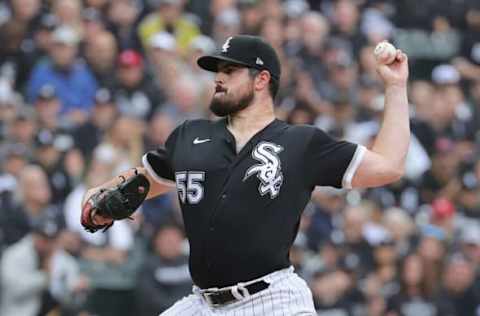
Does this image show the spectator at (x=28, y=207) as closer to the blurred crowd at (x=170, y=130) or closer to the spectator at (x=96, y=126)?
the blurred crowd at (x=170, y=130)

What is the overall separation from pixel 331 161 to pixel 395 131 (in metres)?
0.32

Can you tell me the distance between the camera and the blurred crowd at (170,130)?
908 cm

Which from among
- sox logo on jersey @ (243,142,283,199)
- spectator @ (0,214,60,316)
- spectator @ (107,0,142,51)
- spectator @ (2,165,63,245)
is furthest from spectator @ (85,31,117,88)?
sox logo on jersey @ (243,142,283,199)

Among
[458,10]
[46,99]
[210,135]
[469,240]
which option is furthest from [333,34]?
[210,135]

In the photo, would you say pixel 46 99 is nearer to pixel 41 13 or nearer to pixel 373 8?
pixel 41 13

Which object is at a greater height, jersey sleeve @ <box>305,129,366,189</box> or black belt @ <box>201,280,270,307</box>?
jersey sleeve @ <box>305,129,366,189</box>

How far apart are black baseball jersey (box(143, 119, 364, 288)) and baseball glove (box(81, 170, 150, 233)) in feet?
0.73

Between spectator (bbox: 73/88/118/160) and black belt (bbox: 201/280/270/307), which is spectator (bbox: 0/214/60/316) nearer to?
spectator (bbox: 73/88/118/160)

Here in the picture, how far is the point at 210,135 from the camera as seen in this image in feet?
18.0

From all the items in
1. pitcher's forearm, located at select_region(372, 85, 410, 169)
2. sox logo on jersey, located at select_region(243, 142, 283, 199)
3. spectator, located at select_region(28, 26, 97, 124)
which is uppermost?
pitcher's forearm, located at select_region(372, 85, 410, 169)

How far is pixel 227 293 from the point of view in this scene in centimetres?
524

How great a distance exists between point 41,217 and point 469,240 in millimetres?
4044

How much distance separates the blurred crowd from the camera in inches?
357

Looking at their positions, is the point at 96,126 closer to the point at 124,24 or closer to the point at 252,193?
the point at 124,24
